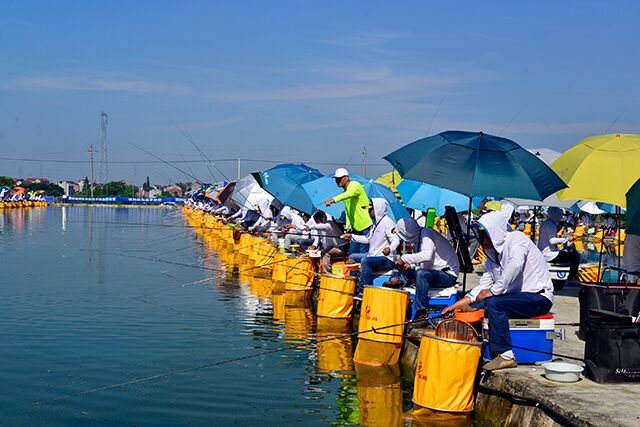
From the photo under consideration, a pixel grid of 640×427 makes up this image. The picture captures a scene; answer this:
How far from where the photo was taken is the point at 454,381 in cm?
796

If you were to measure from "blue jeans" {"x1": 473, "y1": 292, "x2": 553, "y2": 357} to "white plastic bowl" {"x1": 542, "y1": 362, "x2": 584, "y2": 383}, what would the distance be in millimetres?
623

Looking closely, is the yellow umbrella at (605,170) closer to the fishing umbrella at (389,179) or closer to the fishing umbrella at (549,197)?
the fishing umbrella at (549,197)

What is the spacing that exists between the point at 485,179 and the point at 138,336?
250 inches

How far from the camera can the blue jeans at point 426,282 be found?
35.1 feet

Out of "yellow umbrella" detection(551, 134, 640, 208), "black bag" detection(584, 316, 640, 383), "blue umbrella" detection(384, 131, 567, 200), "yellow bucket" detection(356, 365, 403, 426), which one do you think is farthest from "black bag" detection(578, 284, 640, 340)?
"yellow bucket" detection(356, 365, 403, 426)

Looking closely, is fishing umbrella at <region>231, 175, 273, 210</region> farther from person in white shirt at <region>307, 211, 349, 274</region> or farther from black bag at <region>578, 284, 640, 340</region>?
black bag at <region>578, 284, 640, 340</region>

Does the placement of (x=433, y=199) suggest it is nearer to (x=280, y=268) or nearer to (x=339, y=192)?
(x=339, y=192)

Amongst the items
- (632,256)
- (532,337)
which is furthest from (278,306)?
(532,337)

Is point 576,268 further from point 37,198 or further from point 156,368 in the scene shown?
point 37,198

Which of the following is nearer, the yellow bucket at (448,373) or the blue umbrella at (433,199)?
the yellow bucket at (448,373)

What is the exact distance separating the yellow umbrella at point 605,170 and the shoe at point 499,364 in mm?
3403

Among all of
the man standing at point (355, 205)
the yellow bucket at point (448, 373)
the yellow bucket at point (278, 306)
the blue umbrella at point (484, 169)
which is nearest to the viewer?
the yellow bucket at point (448, 373)

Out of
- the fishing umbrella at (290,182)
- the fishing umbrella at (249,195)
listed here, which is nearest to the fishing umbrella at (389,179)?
the fishing umbrella at (290,182)

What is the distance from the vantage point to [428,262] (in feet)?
36.1
